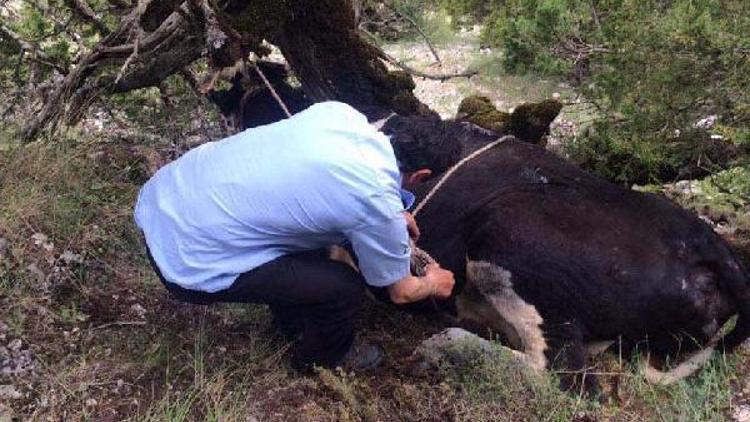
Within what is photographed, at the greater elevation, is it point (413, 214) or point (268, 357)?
point (413, 214)

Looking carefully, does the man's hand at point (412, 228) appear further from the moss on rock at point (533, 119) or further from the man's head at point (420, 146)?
the moss on rock at point (533, 119)

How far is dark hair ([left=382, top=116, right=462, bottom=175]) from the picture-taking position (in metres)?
3.59

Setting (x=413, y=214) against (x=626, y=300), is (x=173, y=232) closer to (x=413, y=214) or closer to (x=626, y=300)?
(x=413, y=214)

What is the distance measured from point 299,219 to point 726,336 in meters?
2.19

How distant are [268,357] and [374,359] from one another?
516mm

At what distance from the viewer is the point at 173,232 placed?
11.0ft

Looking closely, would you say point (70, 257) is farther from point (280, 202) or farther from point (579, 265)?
point (579, 265)

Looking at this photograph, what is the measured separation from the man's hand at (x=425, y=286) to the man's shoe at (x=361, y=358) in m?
0.47

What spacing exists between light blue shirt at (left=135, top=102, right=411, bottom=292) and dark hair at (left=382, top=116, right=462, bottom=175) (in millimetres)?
332

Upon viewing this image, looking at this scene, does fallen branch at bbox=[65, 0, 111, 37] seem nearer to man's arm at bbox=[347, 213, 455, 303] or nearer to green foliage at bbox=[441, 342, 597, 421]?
man's arm at bbox=[347, 213, 455, 303]

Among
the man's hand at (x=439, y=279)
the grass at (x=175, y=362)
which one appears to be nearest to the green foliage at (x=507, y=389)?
the grass at (x=175, y=362)

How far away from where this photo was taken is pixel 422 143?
144 inches

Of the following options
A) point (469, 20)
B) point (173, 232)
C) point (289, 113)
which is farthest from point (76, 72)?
point (469, 20)

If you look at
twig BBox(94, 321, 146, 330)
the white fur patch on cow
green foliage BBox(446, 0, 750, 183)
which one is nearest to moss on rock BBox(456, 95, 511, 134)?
green foliage BBox(446, 0, 750, 183)
